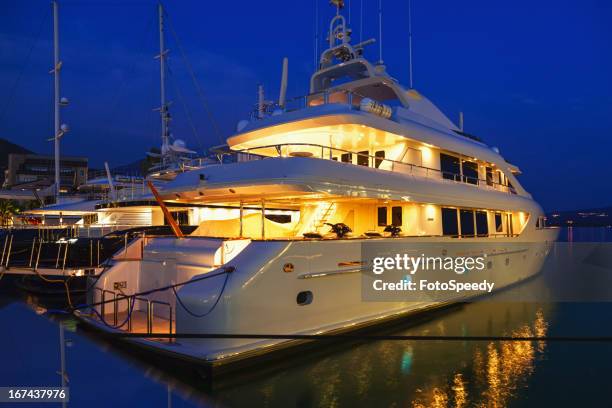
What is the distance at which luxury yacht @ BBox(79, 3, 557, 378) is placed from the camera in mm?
8078

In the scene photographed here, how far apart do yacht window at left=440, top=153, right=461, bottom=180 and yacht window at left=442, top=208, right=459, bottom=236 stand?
144 cm

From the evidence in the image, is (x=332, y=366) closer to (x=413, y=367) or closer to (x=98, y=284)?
(x=413, y=367)

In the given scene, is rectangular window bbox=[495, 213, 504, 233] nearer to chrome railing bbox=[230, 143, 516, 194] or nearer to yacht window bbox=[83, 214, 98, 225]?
chrome railing bbox=[230, 143, 516, 194]

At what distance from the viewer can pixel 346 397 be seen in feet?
24.3

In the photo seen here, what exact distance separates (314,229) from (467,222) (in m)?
5.57

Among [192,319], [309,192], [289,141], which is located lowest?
[192,319]

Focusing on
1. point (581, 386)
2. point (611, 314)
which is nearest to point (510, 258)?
point (611, 314)

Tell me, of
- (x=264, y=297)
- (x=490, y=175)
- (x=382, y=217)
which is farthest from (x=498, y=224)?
(x=264, y=297)

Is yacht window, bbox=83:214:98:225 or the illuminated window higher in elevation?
the illuminated window

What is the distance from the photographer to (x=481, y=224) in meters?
15.5

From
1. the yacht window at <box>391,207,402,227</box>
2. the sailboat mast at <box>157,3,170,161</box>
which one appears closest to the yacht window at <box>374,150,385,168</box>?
the yacht window at <box>391,207,402,227</box>

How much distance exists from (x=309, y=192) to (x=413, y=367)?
13.8 ft

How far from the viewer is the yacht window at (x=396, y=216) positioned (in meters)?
13.5

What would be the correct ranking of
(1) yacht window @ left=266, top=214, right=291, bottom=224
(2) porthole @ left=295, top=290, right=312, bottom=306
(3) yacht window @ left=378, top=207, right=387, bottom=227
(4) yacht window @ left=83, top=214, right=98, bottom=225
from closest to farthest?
1. (2) porthole @ left=295, top=290, right=312, bottom=306
2. (3) yacht window @ left=378, top=207, right=387, bottom=227
3. (1) yacht window @ left=266, top=214, right=291, bottom=224
4. (4) yacht window @ left=83, top=214, right=98, bottom=225
